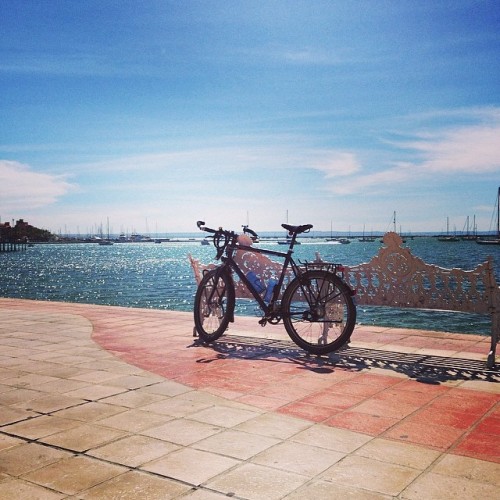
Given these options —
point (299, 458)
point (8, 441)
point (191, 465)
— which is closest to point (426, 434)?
point (299, 458)

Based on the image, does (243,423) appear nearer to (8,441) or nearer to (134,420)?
(134,420)

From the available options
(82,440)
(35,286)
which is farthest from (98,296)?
(82,440)

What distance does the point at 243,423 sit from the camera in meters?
3.99

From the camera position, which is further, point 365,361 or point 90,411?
point 365,361

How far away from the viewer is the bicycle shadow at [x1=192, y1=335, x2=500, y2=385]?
5457 millimetres

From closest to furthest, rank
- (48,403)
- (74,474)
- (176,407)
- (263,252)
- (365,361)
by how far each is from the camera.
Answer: (74,474)
(176,407)
(48,403)
(365,361)
(263,252)

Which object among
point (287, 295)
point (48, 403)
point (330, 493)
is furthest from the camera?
point (287, 295)

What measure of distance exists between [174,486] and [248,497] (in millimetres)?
419

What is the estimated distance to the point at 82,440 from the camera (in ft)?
12.0

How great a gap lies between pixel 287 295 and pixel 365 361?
1.20 meters

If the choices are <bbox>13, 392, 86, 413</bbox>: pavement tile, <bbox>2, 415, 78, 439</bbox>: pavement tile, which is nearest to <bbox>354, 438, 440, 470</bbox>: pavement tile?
<bbox>2, 415, 78, 439</bbox>: pavement tile

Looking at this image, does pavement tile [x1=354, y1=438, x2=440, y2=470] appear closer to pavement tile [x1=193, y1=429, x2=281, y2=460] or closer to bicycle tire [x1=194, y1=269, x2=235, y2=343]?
pavement tile [x1=193, y1=429, x2=281, y2=460]

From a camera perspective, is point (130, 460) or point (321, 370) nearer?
point (130, 460)

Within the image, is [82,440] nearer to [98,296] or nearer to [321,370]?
[321,370]
